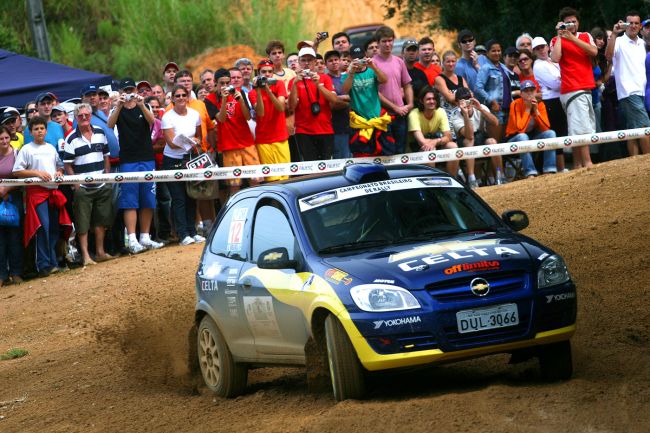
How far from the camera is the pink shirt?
17.3 meters

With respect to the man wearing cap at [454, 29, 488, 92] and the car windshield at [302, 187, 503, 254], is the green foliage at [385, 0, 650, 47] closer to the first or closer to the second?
the man wearing cap at [454, 29, 488, 92]

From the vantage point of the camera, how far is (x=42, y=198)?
55.5 feet

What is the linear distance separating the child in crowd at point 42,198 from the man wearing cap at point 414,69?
18.0 feet

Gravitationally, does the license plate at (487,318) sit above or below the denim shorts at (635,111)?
below

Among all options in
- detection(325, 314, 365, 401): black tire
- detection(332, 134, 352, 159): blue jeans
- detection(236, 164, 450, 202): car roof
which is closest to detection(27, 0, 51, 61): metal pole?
detection(332, 134, 352, 159): blue jeans

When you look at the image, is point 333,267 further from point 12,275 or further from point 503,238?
point 12,275

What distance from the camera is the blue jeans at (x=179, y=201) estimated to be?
1770 centimetres

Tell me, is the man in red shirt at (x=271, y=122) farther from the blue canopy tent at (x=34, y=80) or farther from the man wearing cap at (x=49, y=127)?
the blue canopy tent at (x=34, y=80)

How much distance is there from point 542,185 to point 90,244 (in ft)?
22.9

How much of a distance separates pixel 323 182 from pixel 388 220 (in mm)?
744

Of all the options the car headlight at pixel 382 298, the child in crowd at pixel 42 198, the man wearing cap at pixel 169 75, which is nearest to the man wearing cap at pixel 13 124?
the child in crowd at pixel 42 198

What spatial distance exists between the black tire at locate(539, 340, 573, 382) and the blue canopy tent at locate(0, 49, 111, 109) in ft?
46.4

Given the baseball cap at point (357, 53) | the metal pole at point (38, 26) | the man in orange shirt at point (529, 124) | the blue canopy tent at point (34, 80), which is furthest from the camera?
the metal pole at point (38, 26)

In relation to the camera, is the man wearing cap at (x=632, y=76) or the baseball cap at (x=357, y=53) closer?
the baseball cap at (x=357, y=53)
